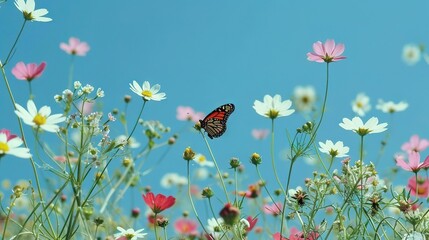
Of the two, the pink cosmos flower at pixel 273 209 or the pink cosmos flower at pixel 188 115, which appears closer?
the pink cosmos flower at pixel 273 209

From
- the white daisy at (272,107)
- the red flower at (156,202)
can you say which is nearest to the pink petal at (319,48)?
the white daisy at (272,107)

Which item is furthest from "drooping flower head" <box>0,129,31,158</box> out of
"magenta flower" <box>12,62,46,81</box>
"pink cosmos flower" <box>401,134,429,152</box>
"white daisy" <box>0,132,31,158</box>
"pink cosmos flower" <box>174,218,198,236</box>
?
"pink cosmos flower" <box>401,134,429,152</box>

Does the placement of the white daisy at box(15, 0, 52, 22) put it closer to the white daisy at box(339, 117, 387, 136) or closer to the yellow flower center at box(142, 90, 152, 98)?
the yellow flower center at box(142, 90, 152, 98)

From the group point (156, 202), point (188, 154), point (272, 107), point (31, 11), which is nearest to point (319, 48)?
point (272, 107)

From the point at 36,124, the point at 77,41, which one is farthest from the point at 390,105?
the point at 36,124

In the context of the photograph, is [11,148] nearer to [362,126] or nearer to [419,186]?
[362,126]

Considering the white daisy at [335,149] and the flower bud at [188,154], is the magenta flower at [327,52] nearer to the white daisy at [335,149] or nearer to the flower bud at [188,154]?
the white daisy at [335,149]

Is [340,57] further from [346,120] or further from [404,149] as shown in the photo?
[404,149]
